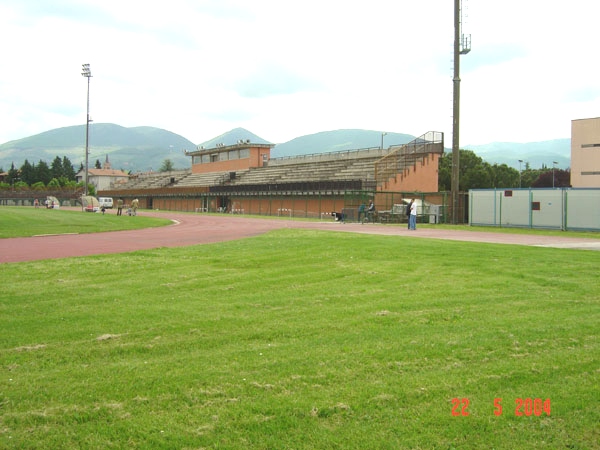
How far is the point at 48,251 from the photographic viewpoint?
57.8 ft

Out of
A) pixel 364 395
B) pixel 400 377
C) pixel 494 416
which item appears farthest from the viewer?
pixel 400 377

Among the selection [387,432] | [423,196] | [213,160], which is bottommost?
[387,432]

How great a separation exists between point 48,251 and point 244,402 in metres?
15.1

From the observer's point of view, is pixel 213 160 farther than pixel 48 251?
Yes

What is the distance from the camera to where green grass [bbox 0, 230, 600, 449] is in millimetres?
4180

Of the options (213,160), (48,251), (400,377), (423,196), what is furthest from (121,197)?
(400,377)

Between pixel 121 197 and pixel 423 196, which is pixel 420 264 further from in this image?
pixel 121 197

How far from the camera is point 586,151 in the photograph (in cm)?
7525

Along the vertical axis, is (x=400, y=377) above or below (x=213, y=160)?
below

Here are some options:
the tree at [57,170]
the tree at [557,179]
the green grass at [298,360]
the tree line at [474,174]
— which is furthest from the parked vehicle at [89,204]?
the tree at [57,170]
